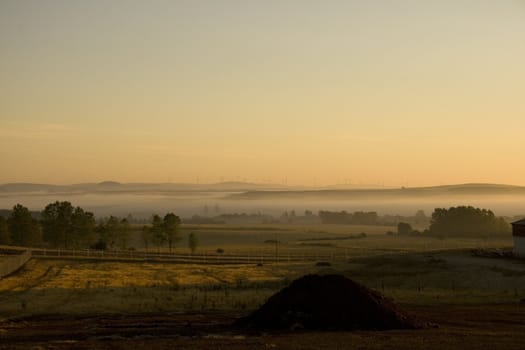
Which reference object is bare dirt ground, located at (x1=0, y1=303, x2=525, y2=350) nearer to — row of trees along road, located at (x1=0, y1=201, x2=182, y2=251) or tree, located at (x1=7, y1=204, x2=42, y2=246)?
row of trees along road, located at (x1=0, y1=201, x2=182, y2=251)

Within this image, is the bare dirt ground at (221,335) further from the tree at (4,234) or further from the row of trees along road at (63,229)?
the tree at (4,234)

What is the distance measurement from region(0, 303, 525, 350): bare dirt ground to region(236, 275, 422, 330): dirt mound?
4.00 feet

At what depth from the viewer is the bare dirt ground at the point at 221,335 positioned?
26766 millimetres

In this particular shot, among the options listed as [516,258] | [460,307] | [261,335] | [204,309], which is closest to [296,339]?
[261,335]

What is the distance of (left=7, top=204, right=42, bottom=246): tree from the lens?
11231cm

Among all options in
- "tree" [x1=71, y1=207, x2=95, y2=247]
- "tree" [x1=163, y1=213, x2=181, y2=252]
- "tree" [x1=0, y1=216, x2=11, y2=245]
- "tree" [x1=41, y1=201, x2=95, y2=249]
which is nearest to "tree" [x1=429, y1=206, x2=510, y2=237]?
"tree" [x1=163, y1=213, x2=181, y2=252]

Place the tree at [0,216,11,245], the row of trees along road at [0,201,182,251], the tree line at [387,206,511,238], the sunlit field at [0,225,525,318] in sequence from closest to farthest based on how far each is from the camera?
the sunlit field at [0,225,525,318]
the row of trees along road at [0,201,182,251]
the tree at [0,216,11,245]
the tree line at [387,206,511,238]

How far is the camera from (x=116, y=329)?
31859 mm

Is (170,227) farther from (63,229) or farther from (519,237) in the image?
(519,237)

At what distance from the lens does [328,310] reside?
1281 inches

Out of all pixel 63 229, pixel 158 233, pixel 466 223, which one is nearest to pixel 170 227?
pixel 158 233

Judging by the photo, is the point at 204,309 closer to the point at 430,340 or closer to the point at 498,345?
the point at 430,340

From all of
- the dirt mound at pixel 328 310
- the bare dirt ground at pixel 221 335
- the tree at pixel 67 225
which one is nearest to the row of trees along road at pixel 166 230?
the tree at pixel 67 225

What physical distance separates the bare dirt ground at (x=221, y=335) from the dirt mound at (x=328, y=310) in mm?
1218
